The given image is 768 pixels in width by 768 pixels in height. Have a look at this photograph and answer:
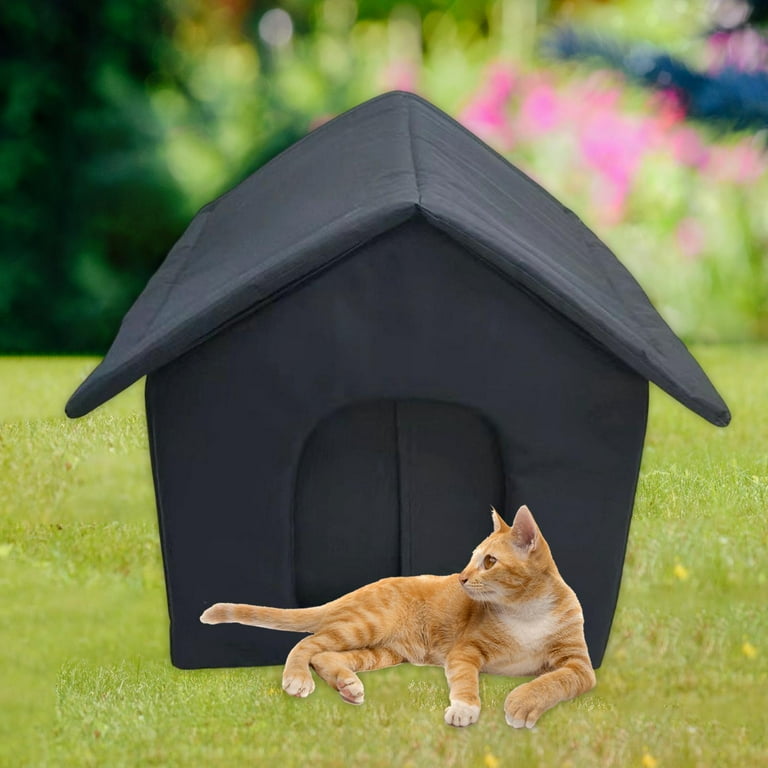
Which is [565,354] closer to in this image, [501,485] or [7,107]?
[501,485]

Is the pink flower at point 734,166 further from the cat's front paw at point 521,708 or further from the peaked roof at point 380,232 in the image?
the cat's front paw at point 521,708

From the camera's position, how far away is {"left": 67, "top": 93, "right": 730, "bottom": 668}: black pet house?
127 cm

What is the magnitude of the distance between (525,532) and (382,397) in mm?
223

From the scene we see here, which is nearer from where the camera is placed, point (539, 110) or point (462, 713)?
point (462, 713)

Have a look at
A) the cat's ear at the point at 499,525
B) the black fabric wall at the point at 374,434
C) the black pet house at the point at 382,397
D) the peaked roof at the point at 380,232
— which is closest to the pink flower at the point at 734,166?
the peaked roof at the point at 380,232

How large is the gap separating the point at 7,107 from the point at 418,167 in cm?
302

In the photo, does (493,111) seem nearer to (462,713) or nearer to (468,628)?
(468,628)

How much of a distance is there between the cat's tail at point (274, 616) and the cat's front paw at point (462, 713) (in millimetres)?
208

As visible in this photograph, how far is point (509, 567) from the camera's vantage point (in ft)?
4.25

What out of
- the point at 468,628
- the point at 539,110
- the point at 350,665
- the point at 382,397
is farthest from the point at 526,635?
the point at 539,110

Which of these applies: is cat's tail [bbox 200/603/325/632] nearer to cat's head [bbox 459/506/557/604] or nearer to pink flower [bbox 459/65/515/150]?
cat's head [bbox 459/506/557/604]

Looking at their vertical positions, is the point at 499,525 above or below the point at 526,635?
above

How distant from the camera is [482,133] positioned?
394 cm

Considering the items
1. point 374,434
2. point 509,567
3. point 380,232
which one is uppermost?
point 380,232
